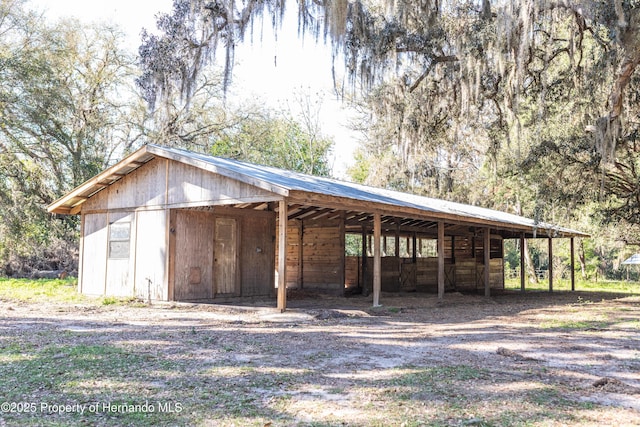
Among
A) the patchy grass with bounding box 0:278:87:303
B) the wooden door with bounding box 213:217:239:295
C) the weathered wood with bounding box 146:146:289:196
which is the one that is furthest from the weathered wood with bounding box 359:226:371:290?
the patchy grass with bounding box 0:278:87:303

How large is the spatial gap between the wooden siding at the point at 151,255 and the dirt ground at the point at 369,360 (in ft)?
3.43

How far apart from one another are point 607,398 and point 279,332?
465 cm

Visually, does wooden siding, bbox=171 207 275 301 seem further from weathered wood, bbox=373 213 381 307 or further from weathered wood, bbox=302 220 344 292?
weathered wood, bbox=373 213 381 307

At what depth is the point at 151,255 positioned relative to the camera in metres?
12.5

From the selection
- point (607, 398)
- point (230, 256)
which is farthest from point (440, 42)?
point (607, 398)

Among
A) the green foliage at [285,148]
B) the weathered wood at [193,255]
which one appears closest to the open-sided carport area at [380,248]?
the weathered wood at [193,255]

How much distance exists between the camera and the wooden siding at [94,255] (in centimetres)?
1364

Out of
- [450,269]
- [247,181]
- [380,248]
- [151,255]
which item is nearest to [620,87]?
[380,248]

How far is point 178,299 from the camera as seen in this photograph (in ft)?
39.7

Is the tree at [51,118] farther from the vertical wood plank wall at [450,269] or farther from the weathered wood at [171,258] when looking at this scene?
the vertical wood plank wall at [450,269]

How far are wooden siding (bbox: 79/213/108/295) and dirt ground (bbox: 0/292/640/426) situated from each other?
2.28 meters

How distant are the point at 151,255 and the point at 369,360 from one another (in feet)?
25.7

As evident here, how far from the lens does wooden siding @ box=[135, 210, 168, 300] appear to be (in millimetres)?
12164

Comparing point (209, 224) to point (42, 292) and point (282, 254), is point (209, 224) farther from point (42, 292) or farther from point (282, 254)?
point (42, 292)
